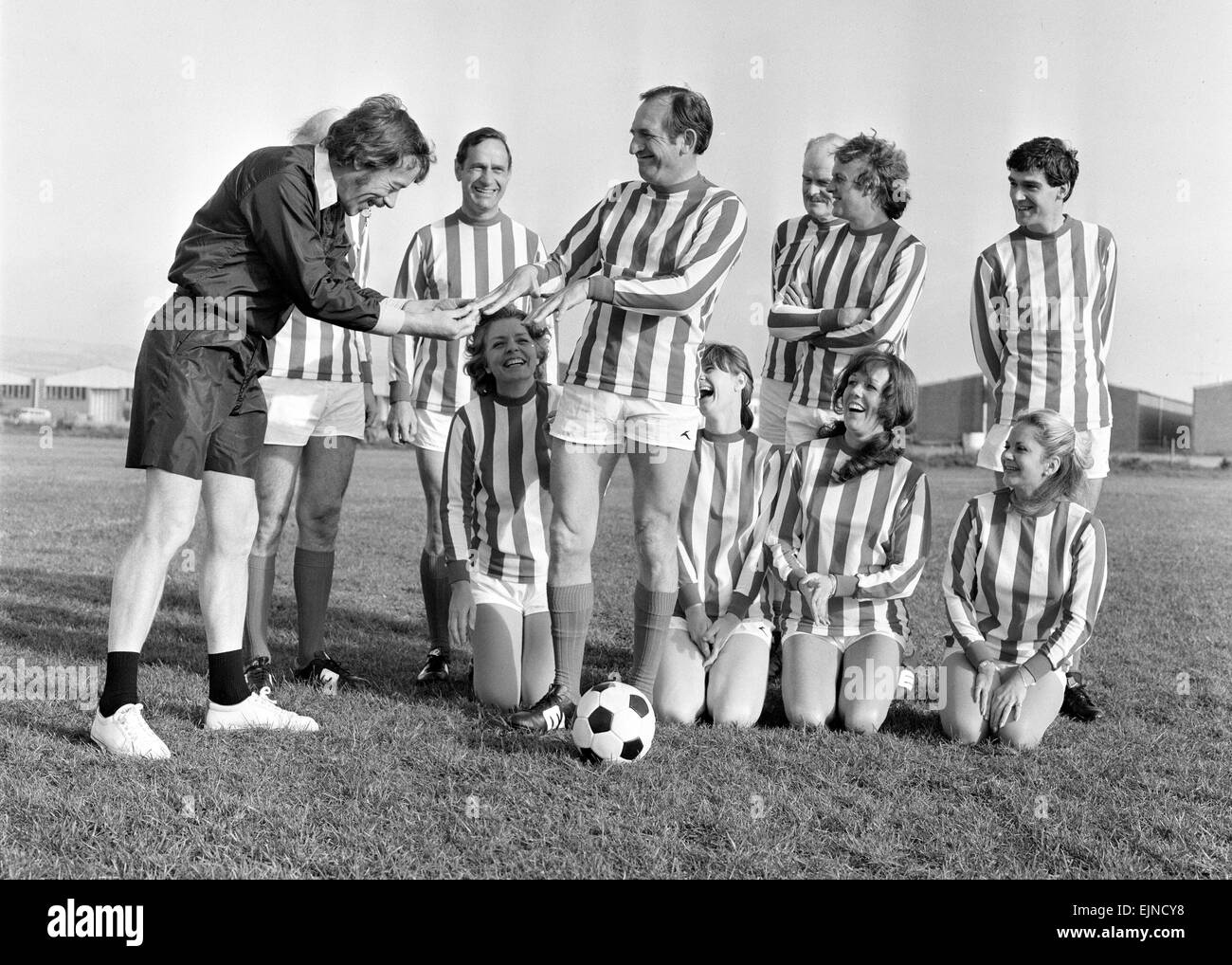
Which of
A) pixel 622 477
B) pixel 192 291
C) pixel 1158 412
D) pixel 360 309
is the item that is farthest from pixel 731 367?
pixel 1158 412

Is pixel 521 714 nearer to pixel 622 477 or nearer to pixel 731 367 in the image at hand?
pixel 731 367

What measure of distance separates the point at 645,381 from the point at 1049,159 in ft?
7.12

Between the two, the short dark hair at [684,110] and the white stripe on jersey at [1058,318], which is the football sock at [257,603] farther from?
the white stripe on jersey at [1058,318]

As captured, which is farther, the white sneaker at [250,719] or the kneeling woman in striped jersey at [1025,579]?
the kneeling woman in striped jersey at [1025,579]

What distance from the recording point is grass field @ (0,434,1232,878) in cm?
299

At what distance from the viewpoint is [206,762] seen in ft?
12.0

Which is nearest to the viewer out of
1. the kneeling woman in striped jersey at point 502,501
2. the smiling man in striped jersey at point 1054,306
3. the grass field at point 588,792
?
the grass field at point 588,792

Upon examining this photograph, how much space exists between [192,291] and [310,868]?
2.03 m

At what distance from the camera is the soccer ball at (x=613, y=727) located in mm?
3703

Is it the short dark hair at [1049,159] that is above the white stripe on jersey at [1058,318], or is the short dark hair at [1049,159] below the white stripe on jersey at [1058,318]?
above

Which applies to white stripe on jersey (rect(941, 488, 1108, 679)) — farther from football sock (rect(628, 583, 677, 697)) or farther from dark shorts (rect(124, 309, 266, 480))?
dark shorts (rect(124, 309, 266, 480))

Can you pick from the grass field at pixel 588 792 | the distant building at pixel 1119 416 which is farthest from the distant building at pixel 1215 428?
the grass field at pixel 588 792

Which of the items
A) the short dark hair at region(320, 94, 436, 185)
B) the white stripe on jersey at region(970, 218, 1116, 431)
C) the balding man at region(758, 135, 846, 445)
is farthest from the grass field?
the short dark hair at region(320, 94, 436, 185)

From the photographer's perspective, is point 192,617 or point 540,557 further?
point 192,617
